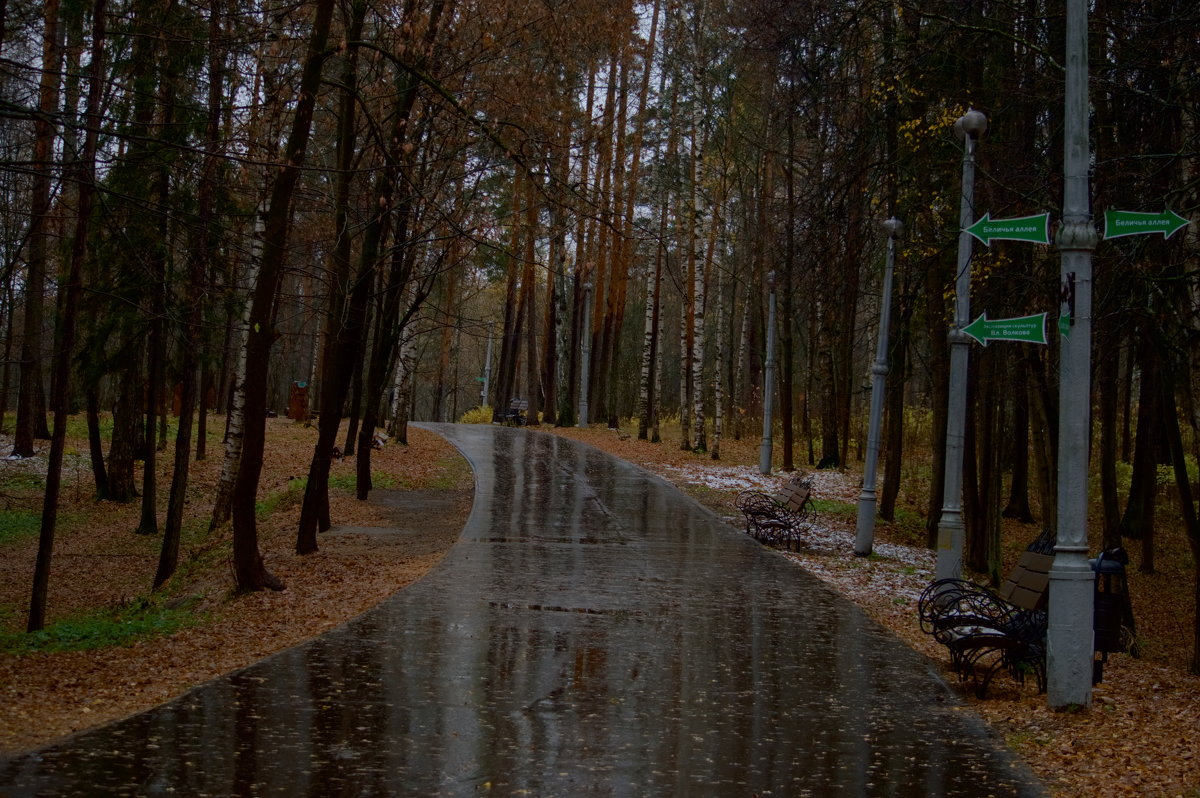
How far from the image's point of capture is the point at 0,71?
8258mm

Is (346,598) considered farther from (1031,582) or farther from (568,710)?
(1031,582)

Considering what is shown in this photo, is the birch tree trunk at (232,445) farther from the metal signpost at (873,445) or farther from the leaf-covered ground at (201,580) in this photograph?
the metal signpost at (873,445)

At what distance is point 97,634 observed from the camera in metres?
11.2

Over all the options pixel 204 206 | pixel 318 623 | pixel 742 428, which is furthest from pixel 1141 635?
pixel 742 428

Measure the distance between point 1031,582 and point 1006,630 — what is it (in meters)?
1.21

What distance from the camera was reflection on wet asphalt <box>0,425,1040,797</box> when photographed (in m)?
6.31

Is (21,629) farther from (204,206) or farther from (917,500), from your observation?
(917,500)

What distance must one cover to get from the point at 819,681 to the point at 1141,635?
9647 mm

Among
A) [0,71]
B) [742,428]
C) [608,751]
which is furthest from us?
[742,428]

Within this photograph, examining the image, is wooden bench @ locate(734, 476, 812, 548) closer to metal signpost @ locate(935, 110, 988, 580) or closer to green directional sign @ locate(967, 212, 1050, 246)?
metal signpost @ locate(935, 110, 988, 580)

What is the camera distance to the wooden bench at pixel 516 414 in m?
50.2

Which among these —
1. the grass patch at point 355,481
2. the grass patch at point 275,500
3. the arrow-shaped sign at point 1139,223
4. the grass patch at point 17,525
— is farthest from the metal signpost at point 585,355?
the arrow-shaped sign at point 1139,223

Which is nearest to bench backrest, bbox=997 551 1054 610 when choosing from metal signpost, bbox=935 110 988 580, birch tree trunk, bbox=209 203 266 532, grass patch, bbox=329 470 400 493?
metal signpost, bbox=935 110 988 580

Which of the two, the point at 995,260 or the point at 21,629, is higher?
the point at 995,260
